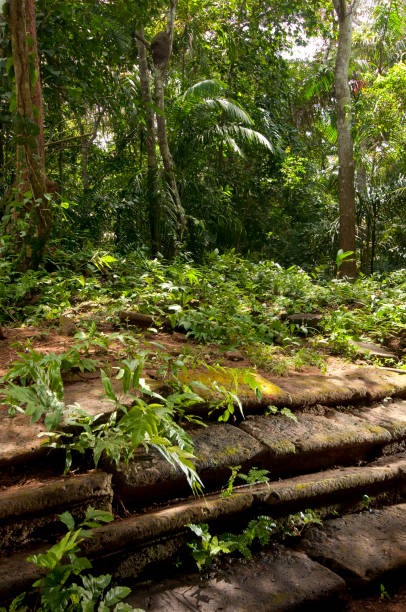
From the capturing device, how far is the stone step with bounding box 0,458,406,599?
1.40 m

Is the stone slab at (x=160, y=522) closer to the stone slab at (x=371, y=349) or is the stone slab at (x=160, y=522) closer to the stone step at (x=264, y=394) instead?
the stone step at (x=264, y=394)

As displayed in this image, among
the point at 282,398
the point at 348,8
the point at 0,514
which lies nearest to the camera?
the point at 0,514

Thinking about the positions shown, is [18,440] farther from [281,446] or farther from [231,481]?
[281,446]

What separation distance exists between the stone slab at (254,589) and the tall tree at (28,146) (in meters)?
2.97

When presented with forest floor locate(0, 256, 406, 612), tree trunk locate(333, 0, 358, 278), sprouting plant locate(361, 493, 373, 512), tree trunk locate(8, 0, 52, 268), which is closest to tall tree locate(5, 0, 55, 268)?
tree trunk locate(8, 0, 52, 268)

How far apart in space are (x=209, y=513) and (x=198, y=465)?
0.68 ft

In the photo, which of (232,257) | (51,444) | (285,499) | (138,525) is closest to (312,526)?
(285,499)

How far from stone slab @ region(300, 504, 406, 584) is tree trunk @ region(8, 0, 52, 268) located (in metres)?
3.06

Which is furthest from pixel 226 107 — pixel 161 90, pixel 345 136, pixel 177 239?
pixel 177 239

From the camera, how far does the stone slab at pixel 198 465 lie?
1662mm

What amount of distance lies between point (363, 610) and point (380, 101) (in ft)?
28.4

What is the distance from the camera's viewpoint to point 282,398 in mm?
2488

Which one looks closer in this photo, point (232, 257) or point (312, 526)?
point (312, 526)

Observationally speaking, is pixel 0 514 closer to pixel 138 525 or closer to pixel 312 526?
pixel 138 525
